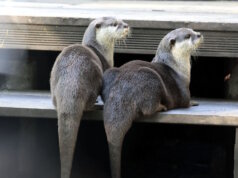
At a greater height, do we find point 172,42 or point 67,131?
point 172,42

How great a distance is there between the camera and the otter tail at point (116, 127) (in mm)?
2795

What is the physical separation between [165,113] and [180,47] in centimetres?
44

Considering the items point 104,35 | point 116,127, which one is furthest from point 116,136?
point 104,35

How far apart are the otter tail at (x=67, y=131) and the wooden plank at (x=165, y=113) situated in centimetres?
22

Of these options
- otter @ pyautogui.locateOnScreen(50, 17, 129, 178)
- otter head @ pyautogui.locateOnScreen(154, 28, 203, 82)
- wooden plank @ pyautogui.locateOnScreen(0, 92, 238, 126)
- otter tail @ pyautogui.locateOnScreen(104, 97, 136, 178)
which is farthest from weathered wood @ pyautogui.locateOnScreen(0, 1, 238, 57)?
otter tail @ pyautogui.locateOnScreen(104, 97, 136, 178)

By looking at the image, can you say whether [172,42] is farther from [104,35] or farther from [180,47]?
[104,35]

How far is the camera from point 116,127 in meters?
2.80

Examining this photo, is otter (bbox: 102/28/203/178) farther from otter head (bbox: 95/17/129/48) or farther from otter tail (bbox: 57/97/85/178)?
otter head (bbox: 95/17/129/48)

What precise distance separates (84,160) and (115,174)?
94 cm

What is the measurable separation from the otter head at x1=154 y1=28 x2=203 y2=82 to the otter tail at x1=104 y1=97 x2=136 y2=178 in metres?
0.53

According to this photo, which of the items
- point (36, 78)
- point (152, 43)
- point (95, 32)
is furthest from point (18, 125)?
point (152, 43)

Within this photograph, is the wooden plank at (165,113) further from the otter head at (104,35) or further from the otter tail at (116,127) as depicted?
the otter head at (104,35)

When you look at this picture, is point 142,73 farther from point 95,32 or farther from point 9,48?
point 9,48

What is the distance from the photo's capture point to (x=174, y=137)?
414 centimetres
